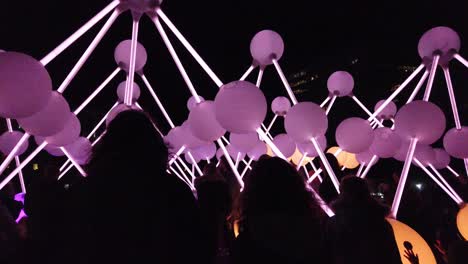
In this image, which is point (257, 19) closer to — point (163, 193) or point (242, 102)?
point (242, 102)

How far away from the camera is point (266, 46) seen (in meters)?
4.44

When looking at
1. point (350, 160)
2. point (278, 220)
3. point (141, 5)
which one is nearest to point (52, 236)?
point (278, 220)

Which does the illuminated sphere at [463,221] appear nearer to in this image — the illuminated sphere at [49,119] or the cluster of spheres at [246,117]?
the cluster of spheres at [246,117]

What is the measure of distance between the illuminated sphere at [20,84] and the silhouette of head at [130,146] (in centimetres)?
131

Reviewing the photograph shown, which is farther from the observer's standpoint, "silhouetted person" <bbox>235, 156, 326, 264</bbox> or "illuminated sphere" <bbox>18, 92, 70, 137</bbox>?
"illuminated sphere" <bbox>18, 92, 70, 137</bbox>

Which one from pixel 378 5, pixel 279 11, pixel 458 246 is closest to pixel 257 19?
pixel 279 11

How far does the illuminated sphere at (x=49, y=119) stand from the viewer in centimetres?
307

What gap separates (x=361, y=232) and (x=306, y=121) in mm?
1581

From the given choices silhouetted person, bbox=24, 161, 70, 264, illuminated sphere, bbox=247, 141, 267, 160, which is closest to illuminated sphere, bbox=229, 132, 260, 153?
illuminated sphere, bbox=247, 141, 267, 160

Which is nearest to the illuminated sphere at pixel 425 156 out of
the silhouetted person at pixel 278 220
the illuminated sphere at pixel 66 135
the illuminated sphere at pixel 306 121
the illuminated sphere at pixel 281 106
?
the illuminated sphere at pixel 306 121

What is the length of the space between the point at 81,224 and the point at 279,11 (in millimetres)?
6212

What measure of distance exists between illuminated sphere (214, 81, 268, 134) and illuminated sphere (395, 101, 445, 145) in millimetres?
1496

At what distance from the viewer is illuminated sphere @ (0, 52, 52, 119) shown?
2.52 metres

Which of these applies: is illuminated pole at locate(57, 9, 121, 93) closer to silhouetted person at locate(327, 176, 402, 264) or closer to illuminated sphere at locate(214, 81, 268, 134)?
illuminated sphere at locate(214, 81, 268, 134)
